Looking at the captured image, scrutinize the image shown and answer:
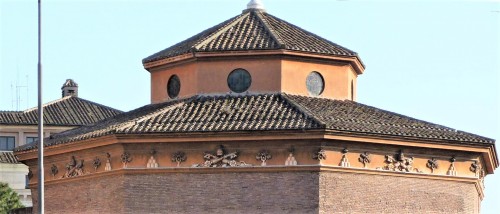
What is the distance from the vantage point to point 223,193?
3950cm

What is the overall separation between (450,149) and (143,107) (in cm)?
955

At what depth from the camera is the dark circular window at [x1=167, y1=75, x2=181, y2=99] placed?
4312 centimetres

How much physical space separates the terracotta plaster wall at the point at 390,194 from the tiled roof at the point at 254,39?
448 centimetres

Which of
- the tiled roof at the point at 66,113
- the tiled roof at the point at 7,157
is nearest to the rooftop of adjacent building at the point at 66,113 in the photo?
the tiled roof at the point at 66,113

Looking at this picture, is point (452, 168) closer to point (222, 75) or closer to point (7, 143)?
point (222, 75)

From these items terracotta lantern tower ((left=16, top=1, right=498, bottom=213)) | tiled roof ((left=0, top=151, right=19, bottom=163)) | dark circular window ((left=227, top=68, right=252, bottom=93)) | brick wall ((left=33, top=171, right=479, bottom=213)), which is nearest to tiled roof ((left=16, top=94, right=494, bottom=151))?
terracotta lantern tower ((left=16, top=1, right=498, bottom=213))

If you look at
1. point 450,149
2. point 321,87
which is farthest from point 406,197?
point 321,87

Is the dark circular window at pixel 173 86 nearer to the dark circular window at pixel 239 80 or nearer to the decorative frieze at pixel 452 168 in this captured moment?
the dark circular window at pixel 239 80

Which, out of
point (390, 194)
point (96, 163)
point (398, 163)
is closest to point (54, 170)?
point (96, 163)

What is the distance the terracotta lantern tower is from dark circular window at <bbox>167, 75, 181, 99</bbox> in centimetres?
3

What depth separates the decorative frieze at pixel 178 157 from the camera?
39.8m

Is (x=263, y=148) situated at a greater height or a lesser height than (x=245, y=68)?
lesser

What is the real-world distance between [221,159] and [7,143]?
45.7m

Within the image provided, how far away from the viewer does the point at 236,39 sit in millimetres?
42594
